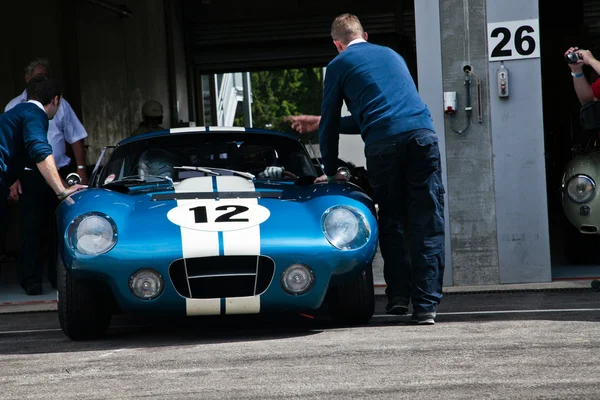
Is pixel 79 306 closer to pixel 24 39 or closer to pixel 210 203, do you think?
pixel 210 203

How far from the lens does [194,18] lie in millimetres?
17000

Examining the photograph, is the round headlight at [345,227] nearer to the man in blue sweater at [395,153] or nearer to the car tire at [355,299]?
the car tire at [355,299]

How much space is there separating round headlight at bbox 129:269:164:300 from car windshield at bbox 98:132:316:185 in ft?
4.20

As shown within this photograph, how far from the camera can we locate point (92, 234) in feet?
16.3

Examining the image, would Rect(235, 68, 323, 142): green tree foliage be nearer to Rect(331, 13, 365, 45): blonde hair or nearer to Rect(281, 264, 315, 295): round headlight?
Rect(331, 13, 365, 45): blonde hair

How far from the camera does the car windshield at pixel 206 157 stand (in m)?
6.13

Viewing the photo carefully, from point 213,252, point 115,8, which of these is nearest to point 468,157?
point 213,252

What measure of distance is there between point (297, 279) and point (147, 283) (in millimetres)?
710

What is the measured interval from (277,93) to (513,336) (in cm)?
5633

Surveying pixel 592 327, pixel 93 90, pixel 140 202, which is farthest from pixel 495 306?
pixel 93 90

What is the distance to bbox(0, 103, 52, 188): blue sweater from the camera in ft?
20.0

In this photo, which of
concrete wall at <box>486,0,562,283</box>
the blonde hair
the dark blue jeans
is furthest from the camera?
concrete wall at <box>486,0,562,283</box>

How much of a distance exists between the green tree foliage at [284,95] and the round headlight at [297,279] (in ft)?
178

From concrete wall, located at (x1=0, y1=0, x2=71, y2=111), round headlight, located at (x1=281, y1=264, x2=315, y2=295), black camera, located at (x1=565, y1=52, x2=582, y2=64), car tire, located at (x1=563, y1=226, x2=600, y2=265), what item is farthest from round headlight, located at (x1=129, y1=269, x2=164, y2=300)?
concrete wall, located at (x1=0, y1=0, x2=71, y2=111)
